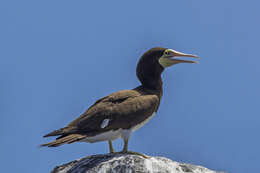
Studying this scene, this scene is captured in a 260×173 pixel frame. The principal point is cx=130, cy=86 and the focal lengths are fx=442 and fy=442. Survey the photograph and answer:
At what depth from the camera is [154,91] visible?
42.3 feet

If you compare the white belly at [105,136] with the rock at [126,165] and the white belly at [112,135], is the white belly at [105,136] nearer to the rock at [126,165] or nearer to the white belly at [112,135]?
the white belly at [112,135]

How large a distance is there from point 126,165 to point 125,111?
1.51 m

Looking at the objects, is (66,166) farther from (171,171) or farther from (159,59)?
(159,59)

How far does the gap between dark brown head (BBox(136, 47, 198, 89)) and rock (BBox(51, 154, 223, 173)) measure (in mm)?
2573

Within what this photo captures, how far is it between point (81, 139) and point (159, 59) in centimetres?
388

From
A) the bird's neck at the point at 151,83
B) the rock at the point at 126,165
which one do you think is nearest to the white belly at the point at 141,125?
the rock at the point at 126,165

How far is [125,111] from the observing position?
11445 millimetres

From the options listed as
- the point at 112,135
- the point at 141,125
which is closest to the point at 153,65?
the point at 141,125

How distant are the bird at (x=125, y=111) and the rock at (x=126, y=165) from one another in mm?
560

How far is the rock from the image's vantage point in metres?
10.6

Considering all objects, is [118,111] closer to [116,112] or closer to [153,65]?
[116,112]

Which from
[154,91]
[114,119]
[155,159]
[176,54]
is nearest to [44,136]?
[114,119]

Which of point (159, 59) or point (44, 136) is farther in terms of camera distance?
point (159, 59)

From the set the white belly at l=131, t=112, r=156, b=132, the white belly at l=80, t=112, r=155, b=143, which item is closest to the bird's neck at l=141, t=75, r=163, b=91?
the white belly at l=131, t=112, r=156, b=132
